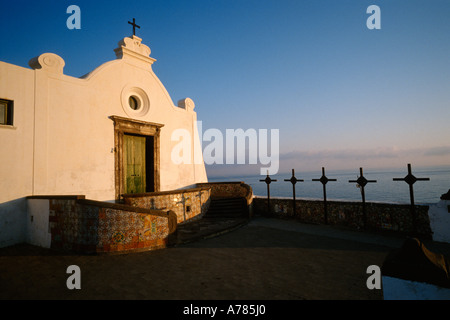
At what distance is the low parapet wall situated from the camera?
596 centimetres

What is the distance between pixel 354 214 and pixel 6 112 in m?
12.4

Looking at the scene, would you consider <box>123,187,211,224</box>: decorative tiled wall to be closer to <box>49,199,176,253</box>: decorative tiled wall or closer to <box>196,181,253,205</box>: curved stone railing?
<box>196,181,253,205</box>: curved stone railing

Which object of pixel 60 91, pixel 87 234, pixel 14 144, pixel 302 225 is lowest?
pixel 302 225

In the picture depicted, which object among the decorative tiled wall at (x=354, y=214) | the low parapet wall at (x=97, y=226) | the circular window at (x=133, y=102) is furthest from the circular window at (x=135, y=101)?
the decorative tiled wall at (x=354, y=214)

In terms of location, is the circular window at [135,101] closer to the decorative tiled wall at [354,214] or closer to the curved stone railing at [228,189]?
the curved stone railing at [228,189]

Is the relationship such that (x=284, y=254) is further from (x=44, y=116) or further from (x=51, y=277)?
(x=44, y=116)

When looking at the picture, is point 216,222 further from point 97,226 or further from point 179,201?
point 97,226

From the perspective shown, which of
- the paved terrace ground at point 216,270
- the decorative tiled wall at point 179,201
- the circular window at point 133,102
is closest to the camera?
the paved terrace ground at point 216,270

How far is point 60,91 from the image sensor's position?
329 inches

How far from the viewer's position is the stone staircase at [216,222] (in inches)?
296

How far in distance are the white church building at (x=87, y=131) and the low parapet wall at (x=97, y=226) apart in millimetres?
1213

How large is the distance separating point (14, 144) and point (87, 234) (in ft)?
13.1

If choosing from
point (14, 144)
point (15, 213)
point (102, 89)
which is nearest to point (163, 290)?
point (15, 213)

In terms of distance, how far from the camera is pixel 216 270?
15.8ft
